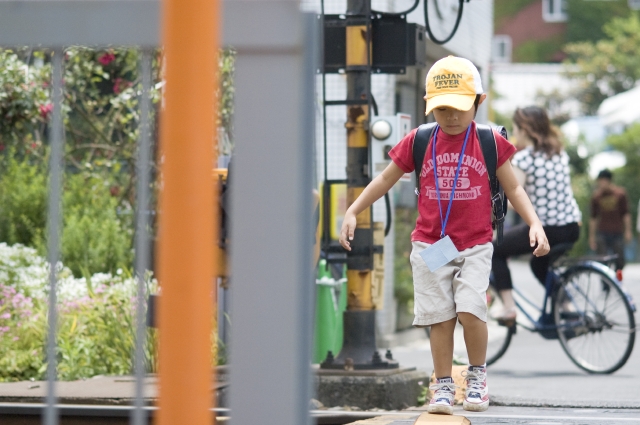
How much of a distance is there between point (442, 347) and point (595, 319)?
3034mm

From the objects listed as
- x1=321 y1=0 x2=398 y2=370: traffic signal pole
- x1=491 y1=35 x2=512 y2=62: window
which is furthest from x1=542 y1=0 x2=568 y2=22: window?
x1=321 y1=0 x2=398 y2=370: traffic signal pole

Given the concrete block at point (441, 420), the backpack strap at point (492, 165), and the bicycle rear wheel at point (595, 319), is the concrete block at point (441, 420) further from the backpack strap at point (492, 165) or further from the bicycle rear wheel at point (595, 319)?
the bicycle rear wheel at point (595, 319)

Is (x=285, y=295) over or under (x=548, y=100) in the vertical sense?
under

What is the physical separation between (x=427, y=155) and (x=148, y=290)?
2246mm

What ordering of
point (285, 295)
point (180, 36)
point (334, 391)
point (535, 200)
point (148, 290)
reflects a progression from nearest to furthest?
point (180, 36) → point (285, 295) → point (148, 290) → point (334, 391) → point (535, 200)

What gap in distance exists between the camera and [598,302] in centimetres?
748

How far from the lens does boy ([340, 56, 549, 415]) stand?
4.59m

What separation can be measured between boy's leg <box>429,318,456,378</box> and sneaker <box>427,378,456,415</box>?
0.05 meters

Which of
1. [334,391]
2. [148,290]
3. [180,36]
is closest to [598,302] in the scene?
[334,391]

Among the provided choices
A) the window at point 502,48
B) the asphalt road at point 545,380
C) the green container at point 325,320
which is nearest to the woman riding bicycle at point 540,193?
the asphalt road at point 545,380

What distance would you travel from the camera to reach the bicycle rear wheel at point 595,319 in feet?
24.0

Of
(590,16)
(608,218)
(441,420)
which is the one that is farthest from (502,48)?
(441,420)

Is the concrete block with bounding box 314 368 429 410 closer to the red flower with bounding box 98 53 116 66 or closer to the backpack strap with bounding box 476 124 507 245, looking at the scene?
the backpack strap with bounding box 476 124 507 245

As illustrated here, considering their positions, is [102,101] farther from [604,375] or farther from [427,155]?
[427,155]
